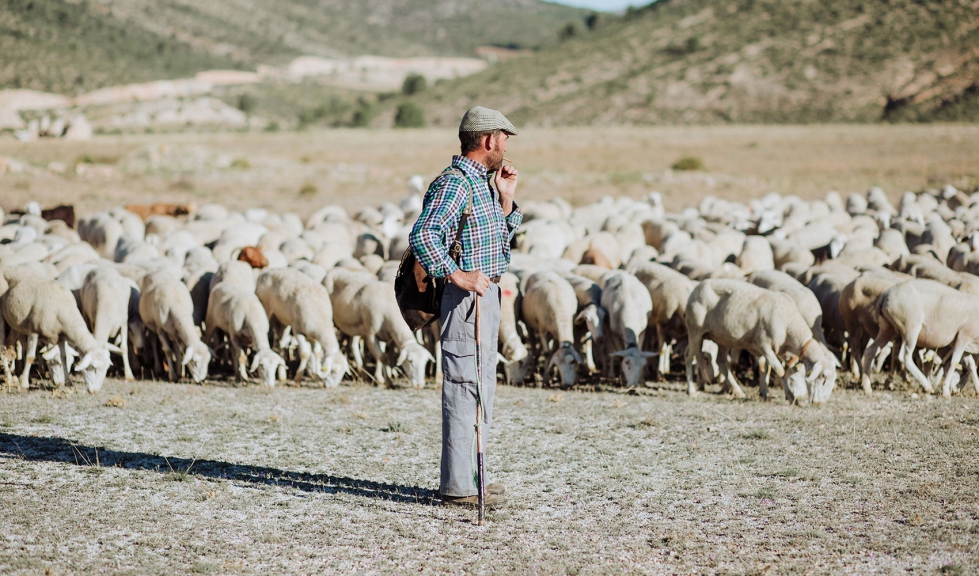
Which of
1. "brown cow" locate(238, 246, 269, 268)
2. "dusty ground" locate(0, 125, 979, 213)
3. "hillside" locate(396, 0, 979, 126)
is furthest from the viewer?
"hillside" locate(396, 0, 979, 126)

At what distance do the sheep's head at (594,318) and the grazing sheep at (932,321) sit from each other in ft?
9.84

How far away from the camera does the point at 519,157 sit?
148ft

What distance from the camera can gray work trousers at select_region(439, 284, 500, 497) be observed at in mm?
5508

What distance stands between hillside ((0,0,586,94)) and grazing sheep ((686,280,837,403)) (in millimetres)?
71319

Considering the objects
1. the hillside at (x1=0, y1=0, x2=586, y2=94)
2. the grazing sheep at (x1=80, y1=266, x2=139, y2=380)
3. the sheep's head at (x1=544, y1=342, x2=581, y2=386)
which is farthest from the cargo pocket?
the hillside at (x1=0, y1=0, x2=586, y2=94)

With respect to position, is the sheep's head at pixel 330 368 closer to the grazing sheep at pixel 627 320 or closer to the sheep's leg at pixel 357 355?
the sheep's leg at pixel 357 355

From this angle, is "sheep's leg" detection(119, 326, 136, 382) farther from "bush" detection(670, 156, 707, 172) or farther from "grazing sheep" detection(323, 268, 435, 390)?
"bush" detection(670, 156, 707, 172)

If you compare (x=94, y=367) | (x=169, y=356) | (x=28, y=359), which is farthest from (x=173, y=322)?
(x=28, y=359)

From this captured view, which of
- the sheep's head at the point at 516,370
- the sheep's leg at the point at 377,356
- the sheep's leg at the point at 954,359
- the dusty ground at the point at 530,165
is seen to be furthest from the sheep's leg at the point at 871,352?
the dusty ground at the point at 530,165

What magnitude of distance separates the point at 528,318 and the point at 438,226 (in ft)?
19.2

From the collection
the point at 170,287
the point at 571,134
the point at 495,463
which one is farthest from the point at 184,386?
the point at 571,134

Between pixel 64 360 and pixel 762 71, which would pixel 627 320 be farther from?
pixel 762 71

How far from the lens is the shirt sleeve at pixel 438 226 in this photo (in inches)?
206

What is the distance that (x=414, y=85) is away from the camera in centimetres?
8556
